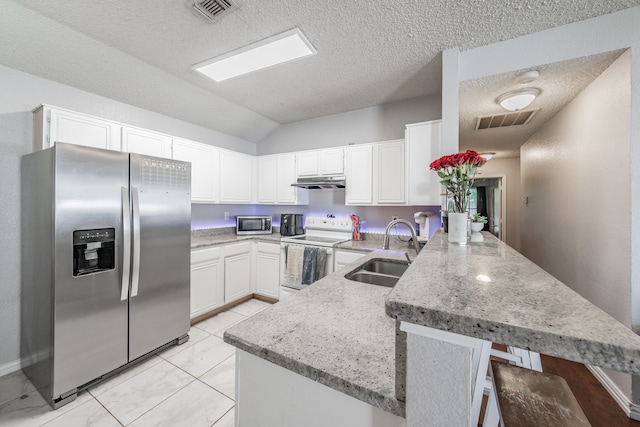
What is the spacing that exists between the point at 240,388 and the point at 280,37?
90.2 inches

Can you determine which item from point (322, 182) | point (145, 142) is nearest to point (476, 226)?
point (322, 182)

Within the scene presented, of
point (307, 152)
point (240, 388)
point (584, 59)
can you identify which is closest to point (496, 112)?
point (584, 59)

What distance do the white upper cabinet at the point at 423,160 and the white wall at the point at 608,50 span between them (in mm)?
730

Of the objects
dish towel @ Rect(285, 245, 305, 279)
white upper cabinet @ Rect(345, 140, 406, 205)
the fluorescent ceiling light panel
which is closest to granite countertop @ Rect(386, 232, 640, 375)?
the fluorescent ceiling light panel

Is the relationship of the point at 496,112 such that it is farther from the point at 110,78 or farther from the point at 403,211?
the point at 110,78

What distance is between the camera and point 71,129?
2172 millimetres

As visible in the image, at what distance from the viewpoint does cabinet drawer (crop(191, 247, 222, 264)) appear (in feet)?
A: 9.14

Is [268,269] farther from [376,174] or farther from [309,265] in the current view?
[376,174]

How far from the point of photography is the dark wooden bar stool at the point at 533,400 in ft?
2.22

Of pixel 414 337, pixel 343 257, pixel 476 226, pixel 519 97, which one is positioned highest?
pixel 519 97

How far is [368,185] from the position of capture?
10.4ft

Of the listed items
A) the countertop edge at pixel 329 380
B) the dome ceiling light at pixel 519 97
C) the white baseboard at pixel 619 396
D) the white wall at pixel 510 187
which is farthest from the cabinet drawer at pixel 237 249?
the white wall at pixel 510 187

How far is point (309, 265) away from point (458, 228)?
1929 millimetres

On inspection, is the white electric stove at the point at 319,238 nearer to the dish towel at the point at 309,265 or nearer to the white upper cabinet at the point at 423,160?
the dish towel at the point at 309,265
